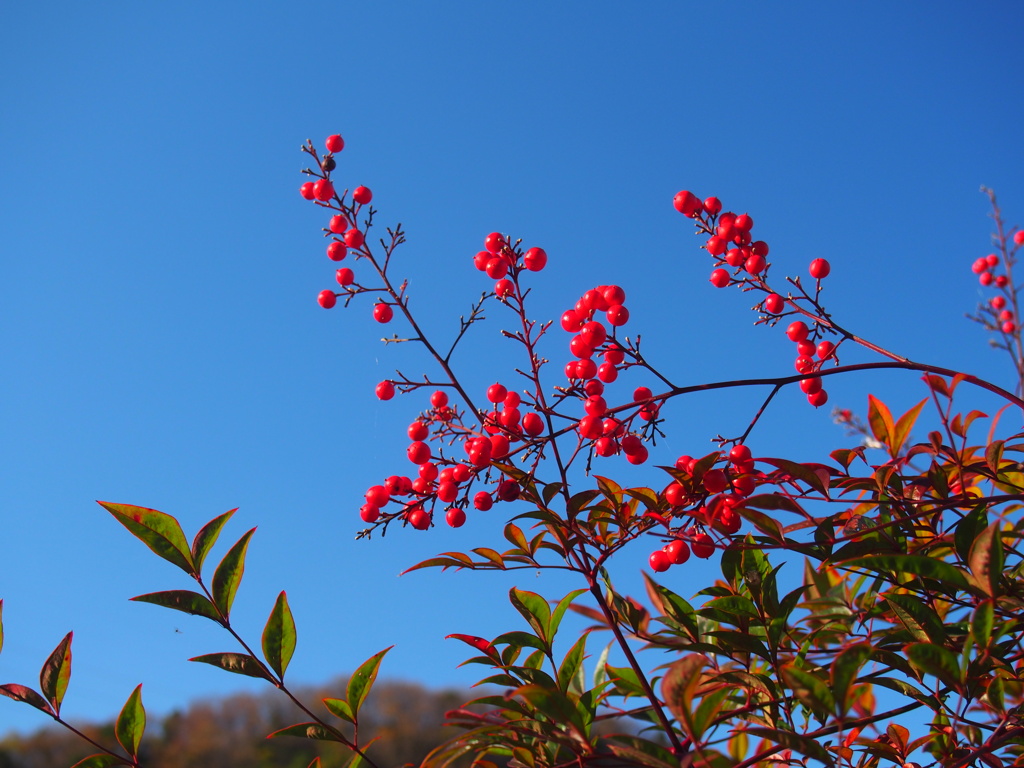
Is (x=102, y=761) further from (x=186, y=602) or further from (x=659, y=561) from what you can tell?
(x=659, y=561)

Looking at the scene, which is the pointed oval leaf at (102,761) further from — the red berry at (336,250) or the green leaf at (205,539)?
the red berry at (336,250)

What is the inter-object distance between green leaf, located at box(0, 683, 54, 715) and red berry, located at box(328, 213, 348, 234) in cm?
124

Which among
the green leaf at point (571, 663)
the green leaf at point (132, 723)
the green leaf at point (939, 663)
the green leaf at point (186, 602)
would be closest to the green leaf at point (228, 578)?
the green leaf at point (186, 602)

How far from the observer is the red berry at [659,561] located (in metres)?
1.45

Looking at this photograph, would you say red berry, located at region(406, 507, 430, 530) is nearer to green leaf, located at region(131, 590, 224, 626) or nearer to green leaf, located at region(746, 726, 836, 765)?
green leaf, located at region(131, 590, 224, 626)

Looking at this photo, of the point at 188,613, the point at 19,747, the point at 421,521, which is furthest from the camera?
the point at 19,747

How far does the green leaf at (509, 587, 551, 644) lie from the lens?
1.18 m

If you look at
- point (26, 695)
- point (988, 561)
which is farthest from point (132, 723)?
point (988, 561)

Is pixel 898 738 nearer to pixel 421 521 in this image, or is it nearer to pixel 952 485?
pixel 952 485

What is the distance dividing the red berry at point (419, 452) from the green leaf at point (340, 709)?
21.3 inches

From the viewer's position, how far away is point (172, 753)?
12.7 metres

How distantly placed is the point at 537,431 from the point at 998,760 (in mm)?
867

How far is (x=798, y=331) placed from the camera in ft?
5.29

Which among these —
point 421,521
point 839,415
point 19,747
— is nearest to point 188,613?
point 421,521
